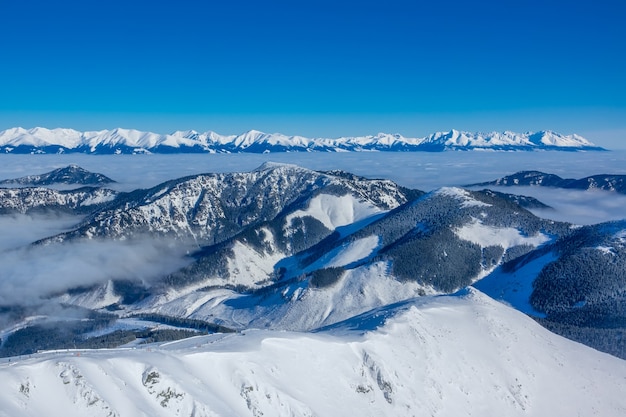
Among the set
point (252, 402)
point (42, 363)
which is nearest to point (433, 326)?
point (252, 402)

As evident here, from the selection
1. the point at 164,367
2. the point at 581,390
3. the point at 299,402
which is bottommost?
the point at 581,390

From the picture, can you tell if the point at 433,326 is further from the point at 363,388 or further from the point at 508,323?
the point at 363,388

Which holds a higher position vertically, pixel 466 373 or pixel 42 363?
pixel 42 363

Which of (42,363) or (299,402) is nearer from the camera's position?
(42,363)

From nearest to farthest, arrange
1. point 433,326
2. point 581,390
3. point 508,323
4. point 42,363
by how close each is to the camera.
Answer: point 42,363 < point 581,390 < point 433,326 < point 508,323

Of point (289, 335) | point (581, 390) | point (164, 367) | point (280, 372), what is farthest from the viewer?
point (581, 390)

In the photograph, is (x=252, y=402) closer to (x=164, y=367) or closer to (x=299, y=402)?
(x=299, y=402)
